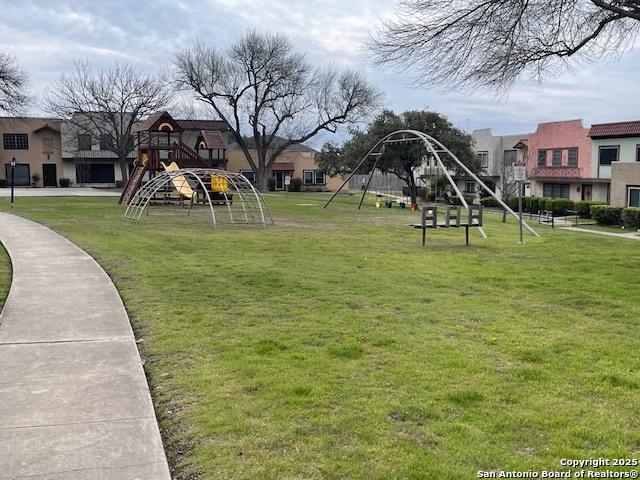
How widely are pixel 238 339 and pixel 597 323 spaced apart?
4338 mm

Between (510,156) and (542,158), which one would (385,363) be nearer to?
(542,158)

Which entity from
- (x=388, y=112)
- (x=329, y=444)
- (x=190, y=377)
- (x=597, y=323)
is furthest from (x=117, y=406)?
(x=388, y=112)

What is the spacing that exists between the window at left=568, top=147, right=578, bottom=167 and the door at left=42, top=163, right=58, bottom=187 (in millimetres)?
47663

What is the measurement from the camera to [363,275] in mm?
11461

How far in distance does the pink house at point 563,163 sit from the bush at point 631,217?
→ 438 inches

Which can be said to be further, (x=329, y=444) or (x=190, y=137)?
(x=190, y=137)

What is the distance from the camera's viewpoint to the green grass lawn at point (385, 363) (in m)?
4.08

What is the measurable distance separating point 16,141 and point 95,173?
25.5ft

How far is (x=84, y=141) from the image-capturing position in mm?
63031

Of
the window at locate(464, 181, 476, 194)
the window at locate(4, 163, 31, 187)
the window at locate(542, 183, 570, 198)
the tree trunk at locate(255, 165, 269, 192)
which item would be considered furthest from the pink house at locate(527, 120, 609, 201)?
the window at locate(4, 163, 31, 187)

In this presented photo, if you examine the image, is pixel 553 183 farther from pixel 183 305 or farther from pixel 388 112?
pixel 183 305

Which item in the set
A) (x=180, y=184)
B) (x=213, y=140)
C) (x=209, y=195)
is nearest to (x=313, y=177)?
(x=213, y=140)

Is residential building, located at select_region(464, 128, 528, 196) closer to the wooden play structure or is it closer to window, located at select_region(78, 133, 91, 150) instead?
the wooden play structure

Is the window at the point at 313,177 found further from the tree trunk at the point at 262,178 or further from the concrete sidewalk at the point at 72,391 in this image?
the concrete sidewalk at the point at 72,391
